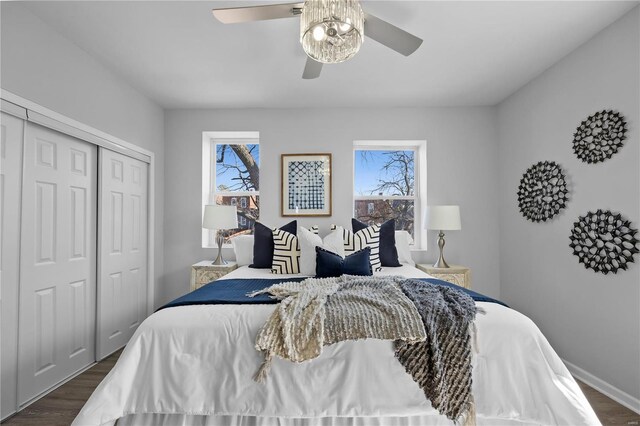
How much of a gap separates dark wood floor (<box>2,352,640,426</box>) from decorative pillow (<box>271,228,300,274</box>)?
1598 mm

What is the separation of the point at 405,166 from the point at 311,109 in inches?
54.1

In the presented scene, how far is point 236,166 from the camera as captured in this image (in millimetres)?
4082

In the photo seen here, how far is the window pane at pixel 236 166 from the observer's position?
4.06m

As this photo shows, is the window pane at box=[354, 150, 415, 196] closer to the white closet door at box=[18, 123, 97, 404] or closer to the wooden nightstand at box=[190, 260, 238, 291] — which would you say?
the wooden nightstand at box=[190, 260, 238, 291]

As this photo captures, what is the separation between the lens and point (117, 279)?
298 cm

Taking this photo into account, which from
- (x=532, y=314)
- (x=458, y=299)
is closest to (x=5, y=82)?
(x=458, y=299)

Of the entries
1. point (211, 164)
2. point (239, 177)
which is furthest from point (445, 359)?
point (211, 164)

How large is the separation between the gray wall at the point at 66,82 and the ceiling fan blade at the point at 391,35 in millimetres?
2179

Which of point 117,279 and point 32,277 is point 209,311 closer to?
point 32,277

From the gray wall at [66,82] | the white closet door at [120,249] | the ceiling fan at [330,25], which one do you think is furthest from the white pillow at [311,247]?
the gray wall at [66,82]

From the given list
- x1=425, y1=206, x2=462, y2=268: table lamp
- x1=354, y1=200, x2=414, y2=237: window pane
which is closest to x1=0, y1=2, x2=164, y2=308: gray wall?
x1=354, y1=200, x2=414, y2=237: window pane

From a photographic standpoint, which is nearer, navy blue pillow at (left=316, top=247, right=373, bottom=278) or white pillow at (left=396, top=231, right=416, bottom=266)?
navy blue pillow at (left=316, top=247, right=373, bottom=278)

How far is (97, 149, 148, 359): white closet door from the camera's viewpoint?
2785 mm

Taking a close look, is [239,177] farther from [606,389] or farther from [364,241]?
[606,389]
